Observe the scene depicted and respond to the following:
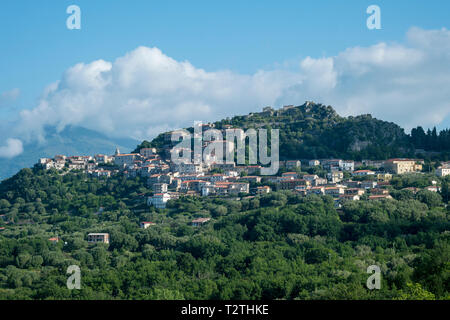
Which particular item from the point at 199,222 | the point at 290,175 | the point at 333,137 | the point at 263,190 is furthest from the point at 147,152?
the point at 199,222

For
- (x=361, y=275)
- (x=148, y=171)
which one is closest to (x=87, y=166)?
(x=148, y=171)

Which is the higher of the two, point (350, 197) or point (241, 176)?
point (241, 176)

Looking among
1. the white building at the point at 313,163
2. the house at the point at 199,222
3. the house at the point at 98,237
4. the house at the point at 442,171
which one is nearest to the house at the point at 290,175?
the white building at the point at 313,163

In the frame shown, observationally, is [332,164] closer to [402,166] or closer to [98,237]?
[402,166]

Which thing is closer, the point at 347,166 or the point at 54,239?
the point at 54,239

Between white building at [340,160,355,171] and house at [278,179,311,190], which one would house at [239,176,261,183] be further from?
white building at [340,160,355,171]

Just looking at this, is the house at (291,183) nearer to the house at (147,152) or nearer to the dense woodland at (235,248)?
the dense woodland at (235,248)
